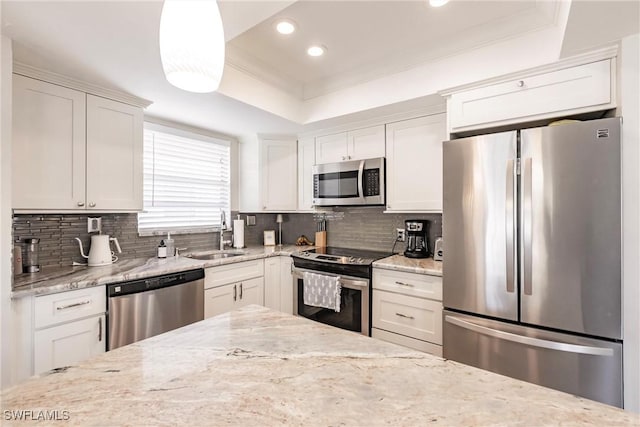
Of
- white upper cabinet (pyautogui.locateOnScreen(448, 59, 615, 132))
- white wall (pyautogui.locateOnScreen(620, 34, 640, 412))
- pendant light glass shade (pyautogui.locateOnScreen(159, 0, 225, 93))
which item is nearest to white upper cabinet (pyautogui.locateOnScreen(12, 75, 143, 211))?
pendant light glass shade (pyautogui.locateOnScreen(159, 0, 225, 93))

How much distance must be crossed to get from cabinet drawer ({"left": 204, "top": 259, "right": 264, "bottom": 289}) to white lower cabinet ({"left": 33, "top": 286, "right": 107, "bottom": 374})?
2.47 ft

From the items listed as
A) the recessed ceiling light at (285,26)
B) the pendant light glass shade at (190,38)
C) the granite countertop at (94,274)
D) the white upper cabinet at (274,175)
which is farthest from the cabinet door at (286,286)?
the pendant light glass shade at (190,38)

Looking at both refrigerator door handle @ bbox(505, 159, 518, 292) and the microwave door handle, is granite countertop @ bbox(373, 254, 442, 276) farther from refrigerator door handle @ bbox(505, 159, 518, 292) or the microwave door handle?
the microwave door handle

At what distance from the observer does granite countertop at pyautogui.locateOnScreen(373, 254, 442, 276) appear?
2170mm

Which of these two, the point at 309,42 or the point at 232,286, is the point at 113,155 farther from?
the point at 309,42

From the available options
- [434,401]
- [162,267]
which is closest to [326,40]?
[162,267]

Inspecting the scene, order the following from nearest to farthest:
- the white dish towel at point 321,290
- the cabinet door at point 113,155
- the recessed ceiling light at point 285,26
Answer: the recessed ceiling light at point 285,26, the cabinet door at point 113,155, the white dish towel at point 321,290

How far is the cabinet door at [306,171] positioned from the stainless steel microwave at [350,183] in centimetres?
14

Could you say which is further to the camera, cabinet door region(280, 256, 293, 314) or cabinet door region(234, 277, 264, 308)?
cabinet door region(280, 256, 293, 314)

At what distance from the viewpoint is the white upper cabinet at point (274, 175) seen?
3410 mm

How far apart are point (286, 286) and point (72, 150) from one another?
6.83 ft

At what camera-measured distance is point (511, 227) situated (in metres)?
1.70

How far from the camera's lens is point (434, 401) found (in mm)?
669

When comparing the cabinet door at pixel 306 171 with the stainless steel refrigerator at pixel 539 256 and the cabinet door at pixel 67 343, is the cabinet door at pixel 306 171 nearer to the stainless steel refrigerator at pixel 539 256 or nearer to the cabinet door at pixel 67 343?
the stainless steel refrigerator at pixel 539 256
